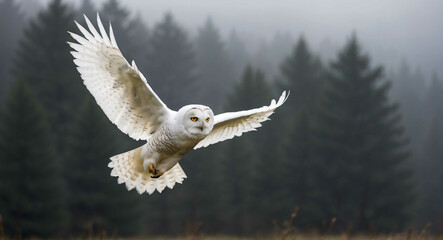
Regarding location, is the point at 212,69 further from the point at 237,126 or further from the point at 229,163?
the point at 237,126

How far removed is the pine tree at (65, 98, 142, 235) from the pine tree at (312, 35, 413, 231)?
383 inches

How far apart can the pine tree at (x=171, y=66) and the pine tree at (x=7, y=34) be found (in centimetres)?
1150

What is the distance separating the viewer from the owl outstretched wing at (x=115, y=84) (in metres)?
4.65

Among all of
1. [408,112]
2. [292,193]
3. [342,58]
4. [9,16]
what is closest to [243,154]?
[292,193]

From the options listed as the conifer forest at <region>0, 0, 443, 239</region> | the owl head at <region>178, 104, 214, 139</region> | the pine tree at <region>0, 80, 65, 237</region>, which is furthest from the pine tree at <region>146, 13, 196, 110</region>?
the owl head at <region>178, 104, 214, 139</region>

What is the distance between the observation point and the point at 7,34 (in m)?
48.8

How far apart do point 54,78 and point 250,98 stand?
11174mm

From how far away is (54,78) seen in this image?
2680cm

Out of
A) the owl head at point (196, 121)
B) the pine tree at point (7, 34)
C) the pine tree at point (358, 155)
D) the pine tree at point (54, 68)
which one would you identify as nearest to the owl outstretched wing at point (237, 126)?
the owl head at point (196, 121)

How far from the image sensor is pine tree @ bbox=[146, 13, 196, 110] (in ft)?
115

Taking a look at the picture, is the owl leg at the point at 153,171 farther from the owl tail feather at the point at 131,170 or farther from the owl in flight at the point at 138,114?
the owl tail feather at the point at 131,170

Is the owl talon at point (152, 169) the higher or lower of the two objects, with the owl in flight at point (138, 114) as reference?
lower

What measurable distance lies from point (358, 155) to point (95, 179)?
1360cm

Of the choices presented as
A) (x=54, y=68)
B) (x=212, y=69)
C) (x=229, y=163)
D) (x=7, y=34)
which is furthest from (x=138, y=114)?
(x=7, y=34)
